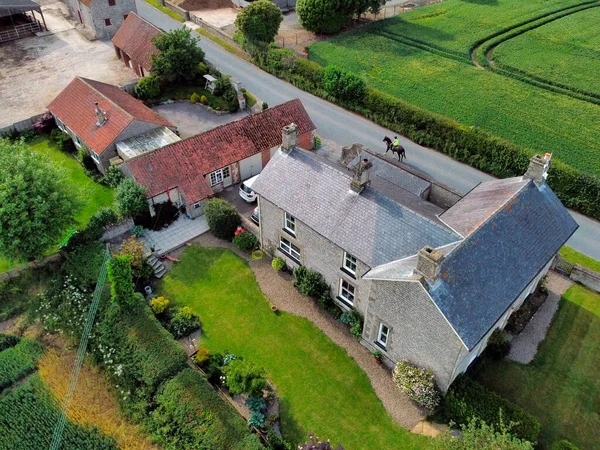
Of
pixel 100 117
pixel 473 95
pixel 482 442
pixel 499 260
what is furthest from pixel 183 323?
pixel 473 95

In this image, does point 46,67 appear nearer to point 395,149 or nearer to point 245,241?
point 245,241

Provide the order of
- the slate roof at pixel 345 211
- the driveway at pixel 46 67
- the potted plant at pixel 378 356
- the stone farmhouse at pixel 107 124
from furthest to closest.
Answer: the driveway at pixel 46 67, the stone farmhouse at pixel 107 124, the potted plant at pixel 378 356, the slate roof at pixel 345 211

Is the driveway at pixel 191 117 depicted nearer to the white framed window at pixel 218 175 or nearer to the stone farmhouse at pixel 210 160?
the stone farmhouse at pixel 210 160

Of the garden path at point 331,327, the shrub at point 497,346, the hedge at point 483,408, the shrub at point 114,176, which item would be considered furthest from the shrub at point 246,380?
the shrub at point 114,176

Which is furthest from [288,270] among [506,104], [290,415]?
[506,104]

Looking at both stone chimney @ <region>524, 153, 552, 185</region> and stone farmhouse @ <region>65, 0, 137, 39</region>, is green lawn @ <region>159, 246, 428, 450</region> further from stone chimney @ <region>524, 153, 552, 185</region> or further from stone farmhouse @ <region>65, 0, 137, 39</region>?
stone farmhouse @ <region>65, 0, 137, 39</region>

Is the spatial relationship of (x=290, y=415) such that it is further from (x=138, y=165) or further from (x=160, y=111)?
(x=160, y=111)
